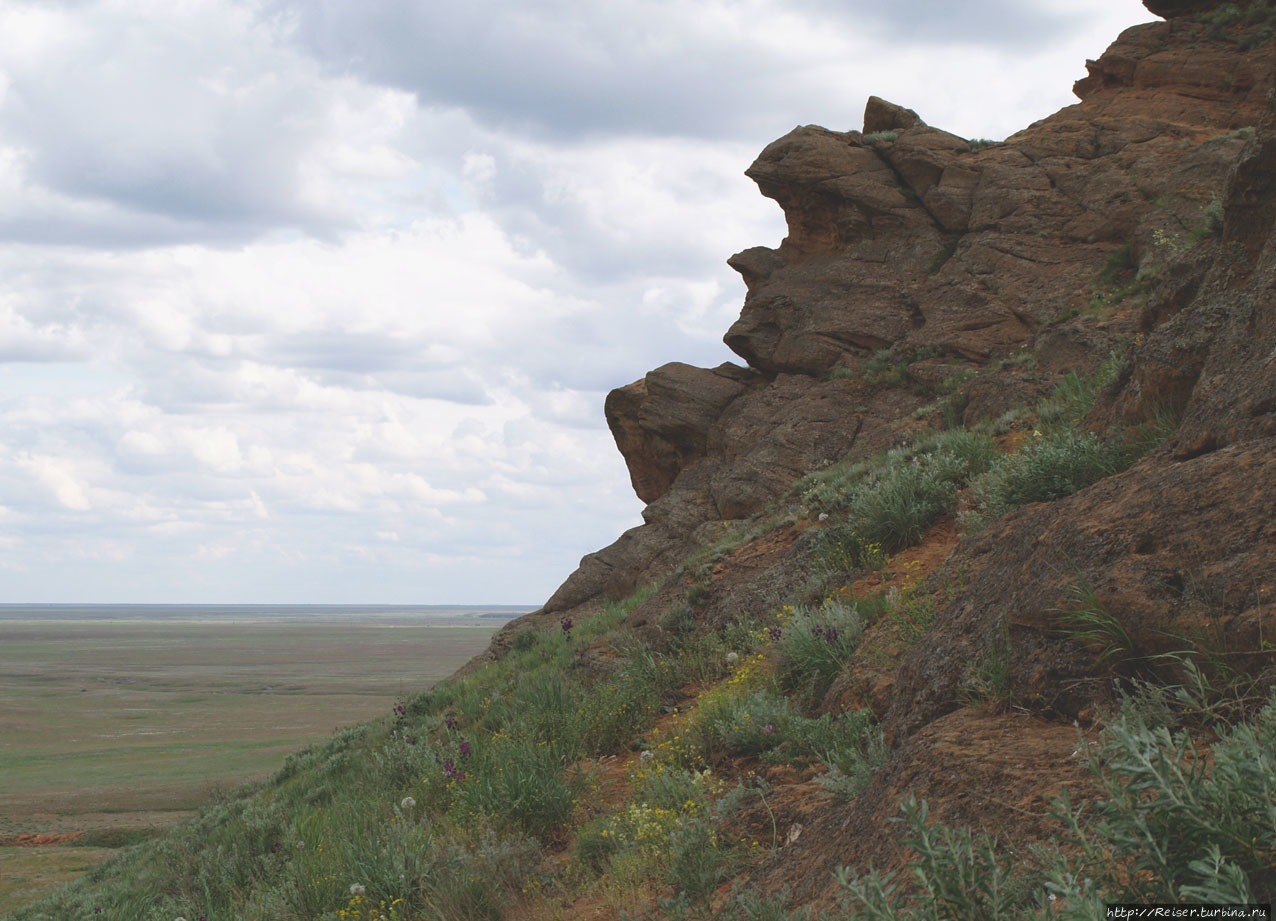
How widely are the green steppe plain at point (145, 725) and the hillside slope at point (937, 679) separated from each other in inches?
301

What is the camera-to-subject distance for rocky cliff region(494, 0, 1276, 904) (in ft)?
11.5

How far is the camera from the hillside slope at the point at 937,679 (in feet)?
8.62

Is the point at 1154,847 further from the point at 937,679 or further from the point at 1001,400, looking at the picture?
the point at 1001,400

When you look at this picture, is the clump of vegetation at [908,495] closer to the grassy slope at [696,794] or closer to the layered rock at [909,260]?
the grassy slope at [696,794]

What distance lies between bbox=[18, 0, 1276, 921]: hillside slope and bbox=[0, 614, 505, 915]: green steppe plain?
7644mm

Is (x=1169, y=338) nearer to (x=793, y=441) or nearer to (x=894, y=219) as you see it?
(x=793, y=441)

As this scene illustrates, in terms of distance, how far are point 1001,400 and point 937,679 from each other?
31.6 feet

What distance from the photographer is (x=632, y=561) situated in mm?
18047

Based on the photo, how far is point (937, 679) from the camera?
438 cm

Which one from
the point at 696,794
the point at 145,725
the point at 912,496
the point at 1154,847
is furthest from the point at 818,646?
the point at 145,725

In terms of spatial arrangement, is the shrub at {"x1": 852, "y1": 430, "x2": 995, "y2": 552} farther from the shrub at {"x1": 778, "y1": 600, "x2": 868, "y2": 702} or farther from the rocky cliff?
the shrub at {"x1": 778, "y1": 600, "x2": 868, "y2": 702}

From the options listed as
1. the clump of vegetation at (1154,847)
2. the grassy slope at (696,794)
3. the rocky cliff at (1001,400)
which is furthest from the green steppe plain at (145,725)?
the clump of vegetation at (1154,847)

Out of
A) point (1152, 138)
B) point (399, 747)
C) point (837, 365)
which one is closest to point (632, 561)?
point (837, 365)

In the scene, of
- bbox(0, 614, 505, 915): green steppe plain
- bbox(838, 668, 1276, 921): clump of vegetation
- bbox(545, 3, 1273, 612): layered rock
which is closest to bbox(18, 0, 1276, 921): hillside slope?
bbox(838, 668, 1276, 921): clump of vegetation
